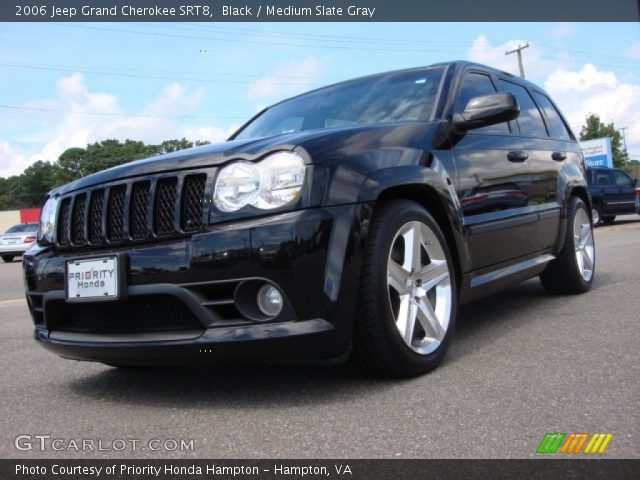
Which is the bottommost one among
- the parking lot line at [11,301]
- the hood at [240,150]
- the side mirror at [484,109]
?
the parking lot line at [11,301]

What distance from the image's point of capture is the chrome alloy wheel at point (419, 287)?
2.88 metres

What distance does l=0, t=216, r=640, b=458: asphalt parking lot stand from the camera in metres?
2.15

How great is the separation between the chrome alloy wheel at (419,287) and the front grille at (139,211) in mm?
888

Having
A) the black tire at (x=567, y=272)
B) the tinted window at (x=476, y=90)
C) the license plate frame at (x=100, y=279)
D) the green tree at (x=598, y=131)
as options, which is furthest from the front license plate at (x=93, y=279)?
the green tree at (x=598, y=131)

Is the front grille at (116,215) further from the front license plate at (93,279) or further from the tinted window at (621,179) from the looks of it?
the tinted window at (621,179)

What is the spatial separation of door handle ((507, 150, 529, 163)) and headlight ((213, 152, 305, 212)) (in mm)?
1942

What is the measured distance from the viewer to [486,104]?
346 cm

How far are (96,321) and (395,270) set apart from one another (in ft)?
4.47

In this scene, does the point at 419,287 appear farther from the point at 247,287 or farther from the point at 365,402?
the point at 247,287

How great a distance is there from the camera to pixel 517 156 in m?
4.13

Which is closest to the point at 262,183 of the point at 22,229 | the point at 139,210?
the point at 139,210

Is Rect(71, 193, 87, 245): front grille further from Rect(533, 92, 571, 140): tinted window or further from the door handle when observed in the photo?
Rect(533, 92, 571, 140): tinted window
